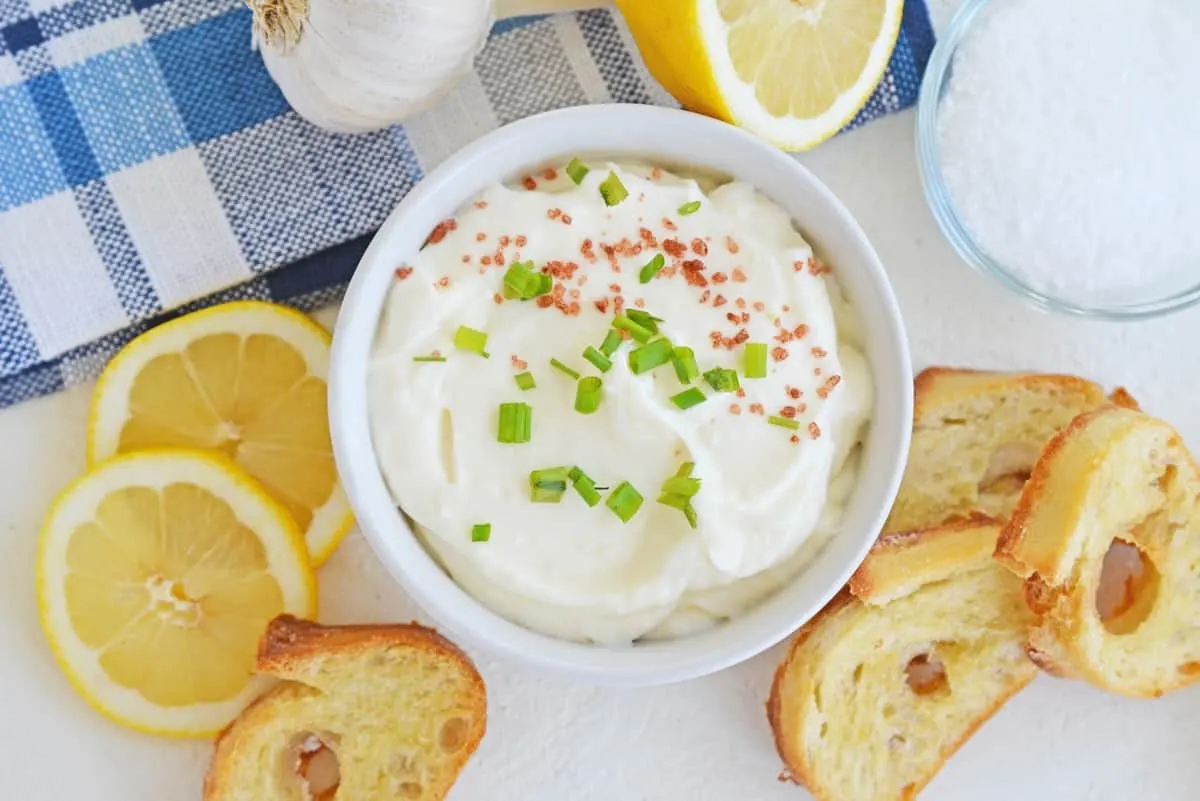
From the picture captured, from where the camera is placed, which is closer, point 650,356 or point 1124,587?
point 650,356

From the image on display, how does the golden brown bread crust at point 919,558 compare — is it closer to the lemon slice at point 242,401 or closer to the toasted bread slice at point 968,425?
the toasted bread slice at point 968,425

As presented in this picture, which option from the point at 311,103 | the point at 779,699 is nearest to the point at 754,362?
the point at 779,699

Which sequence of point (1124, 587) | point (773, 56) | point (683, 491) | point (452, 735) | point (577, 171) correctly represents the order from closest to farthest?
point (683, 491)
point (577, 171)
point (773, 56)
point (452, 735)
point (1124, 587)

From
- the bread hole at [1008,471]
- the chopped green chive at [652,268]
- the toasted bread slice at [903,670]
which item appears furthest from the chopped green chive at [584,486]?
the bread hole at [1008,471]

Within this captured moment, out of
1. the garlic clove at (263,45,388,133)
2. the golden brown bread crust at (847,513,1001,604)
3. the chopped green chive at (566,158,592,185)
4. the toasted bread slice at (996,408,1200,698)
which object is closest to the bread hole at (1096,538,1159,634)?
the toasted bread slice at (996,408,1200,698)

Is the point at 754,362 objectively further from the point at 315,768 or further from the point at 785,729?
the point at 315,768

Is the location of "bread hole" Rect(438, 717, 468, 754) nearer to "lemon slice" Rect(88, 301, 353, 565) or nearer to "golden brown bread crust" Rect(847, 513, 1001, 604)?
"lemon slice" Rect(88, 301, 353, 565)


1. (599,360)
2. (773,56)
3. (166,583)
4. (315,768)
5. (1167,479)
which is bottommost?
(315,768)
